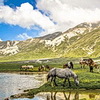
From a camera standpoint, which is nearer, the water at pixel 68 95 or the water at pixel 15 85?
the water at pixel 68 95

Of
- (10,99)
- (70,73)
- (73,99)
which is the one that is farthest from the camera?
(70,73)

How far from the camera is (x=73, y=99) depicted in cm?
3600

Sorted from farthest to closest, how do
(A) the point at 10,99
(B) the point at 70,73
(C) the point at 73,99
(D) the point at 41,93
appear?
(B) the point at 70,73 < (D) the point at 41,93 < (A) the point at 10,99 < (C) the point at 73,99

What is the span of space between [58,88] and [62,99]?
27.1 feet

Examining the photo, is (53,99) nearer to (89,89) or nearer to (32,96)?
(32,96)

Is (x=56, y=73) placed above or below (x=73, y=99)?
above

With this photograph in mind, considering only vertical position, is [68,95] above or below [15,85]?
below

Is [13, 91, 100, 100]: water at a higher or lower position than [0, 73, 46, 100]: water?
lower

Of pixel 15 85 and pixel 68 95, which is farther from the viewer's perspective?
pixel 15 85

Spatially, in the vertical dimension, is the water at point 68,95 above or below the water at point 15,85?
below

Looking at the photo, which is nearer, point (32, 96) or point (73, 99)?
point (73, 99)

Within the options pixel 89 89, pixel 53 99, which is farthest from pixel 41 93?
pixel 89 89

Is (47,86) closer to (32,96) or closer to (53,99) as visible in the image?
(32,96)

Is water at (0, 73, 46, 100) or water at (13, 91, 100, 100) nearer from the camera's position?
water at (13, 91, 100, 100)
